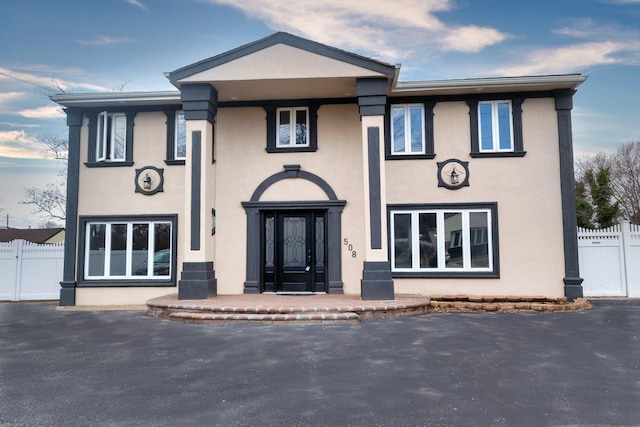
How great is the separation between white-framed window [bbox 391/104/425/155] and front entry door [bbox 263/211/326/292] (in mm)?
2585

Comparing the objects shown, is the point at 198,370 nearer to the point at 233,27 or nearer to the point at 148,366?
the point at 148,366

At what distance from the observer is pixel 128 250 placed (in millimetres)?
11117

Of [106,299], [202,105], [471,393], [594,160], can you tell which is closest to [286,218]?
[202,105]

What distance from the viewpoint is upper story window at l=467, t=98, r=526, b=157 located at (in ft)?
34.5

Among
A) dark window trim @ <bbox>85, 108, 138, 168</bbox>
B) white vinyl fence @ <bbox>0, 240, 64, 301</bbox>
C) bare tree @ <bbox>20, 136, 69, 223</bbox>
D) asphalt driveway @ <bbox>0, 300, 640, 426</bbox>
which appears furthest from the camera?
bare tree @ <bbox>20, 136, 69, 223</bbox>

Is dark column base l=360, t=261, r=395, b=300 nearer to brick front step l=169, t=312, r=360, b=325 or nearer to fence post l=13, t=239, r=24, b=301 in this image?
brick front step l=169, t=312, r=360, b=325

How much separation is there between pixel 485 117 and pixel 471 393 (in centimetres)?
800

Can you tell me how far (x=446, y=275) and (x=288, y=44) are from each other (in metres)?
6.40

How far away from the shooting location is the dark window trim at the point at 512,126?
413 inches

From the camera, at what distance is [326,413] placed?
3850 mm

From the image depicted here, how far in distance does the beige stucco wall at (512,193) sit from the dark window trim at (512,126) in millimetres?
110

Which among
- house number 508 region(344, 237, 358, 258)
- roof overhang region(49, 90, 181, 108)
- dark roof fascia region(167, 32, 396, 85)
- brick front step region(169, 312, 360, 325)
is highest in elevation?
dark roof fascia region(167, 32, 396, 85)

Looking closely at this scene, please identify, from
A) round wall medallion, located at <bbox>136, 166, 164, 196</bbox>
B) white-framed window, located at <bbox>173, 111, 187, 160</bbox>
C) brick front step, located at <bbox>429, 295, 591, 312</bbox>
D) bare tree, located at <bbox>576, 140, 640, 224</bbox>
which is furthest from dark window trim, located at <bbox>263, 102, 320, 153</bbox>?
bare tree, located at <bbox>576, 140, 640, 224</bbox>

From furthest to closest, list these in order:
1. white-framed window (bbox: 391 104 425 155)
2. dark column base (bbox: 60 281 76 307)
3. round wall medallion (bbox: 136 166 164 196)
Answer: round wall medallion (bbox: 136 166 164 196)
dark column base (bbox: 60 281 76 307)
white-framed window (bbox: 391 104 425 155)
